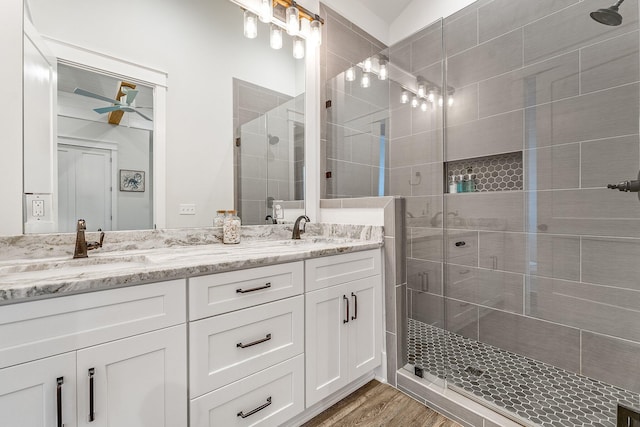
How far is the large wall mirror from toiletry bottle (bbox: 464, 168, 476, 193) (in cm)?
132

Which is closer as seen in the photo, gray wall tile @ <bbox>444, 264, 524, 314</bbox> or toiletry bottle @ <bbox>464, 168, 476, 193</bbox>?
gray wall tile @ <bbox>444, 264, 524, 314</bbox>

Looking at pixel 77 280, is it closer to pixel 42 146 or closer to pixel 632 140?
pixel 42 146

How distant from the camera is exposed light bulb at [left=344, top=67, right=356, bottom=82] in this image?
232 cm

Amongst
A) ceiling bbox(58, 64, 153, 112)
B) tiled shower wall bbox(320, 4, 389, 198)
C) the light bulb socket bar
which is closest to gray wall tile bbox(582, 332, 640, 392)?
tiled shower wall bbox(320, 4, 389, 198)

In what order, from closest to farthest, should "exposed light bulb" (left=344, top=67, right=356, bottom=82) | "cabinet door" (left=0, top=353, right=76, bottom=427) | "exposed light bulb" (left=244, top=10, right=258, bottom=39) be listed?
"cabinet door" (left=0, top=353, right=76, bottom=427), "exposed light bulb" (left=244, top=10, right=258, bottom=39), "exposed light bulb" (left=344, top=67, right=356, bottom=82)

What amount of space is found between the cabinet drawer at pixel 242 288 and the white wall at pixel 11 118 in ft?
2.76

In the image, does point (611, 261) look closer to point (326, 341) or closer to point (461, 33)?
point (326, 341)

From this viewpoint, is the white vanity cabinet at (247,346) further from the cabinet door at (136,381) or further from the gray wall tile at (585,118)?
the gray wall tile at (585,118)

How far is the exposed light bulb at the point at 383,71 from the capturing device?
2.44 metres

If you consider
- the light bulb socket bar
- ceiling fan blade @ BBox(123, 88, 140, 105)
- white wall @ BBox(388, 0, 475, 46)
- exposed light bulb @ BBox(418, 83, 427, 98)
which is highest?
Result: white wall @ BBox(388, 0, 475, 46)

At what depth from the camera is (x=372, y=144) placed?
2449 millimetres

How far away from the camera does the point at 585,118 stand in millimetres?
1557

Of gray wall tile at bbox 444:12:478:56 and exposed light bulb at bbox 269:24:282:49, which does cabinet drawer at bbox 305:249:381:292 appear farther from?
gray wall tile at bbox 444:12:478:56

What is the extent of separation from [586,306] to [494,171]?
37.7 inches
